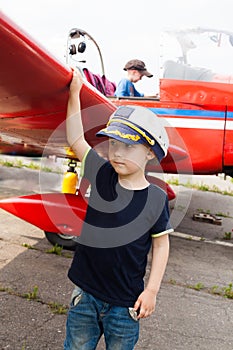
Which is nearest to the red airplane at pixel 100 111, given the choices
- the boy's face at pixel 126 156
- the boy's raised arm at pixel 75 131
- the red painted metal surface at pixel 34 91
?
the red painted metal surface at pixel 34 91

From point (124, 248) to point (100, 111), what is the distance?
1.22 metres

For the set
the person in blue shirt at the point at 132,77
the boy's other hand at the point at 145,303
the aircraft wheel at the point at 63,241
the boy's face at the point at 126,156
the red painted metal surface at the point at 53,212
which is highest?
the person in blue shirt at the point at 132,77

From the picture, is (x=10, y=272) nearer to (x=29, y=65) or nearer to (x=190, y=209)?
(x=29, y=65)

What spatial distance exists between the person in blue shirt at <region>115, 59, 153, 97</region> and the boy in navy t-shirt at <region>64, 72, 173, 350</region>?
3.11 metres

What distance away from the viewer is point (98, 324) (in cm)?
140

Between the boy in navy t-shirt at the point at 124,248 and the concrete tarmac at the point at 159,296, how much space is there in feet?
1.95

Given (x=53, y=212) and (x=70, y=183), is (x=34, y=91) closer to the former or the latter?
(x=53, y=212)

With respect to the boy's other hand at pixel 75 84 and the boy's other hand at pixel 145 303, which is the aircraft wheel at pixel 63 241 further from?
the boy's other hand at pixel 145 303

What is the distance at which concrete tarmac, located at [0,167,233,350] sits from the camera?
6.62 feet

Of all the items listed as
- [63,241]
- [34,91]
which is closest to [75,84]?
[34,91]

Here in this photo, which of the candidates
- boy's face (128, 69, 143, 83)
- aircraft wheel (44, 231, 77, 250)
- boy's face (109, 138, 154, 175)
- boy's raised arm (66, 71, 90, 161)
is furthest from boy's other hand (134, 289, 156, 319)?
boy's face (128, 69, 143, 83)

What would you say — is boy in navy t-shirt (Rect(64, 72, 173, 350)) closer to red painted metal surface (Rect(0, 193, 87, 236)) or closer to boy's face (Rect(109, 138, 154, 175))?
boy's face (Rect(109, 138, 154, 175))

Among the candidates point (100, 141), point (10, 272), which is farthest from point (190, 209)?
point (10, 272)

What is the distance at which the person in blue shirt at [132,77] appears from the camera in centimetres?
445
